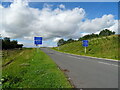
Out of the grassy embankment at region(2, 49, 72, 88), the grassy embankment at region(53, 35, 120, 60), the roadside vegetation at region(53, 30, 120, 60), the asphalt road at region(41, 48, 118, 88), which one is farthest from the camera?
the roadside vegetation at region(53, 30, 120, 60)

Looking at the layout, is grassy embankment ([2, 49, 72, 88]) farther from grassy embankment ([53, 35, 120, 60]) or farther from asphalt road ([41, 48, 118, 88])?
grassy embankment ([53, 35, 120, 60])

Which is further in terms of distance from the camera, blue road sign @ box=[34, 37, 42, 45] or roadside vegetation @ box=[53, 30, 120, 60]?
blue road sign @ box=[34, 37, 42, 45]

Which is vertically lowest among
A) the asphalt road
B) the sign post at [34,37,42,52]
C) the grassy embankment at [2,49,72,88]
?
the asphalt road

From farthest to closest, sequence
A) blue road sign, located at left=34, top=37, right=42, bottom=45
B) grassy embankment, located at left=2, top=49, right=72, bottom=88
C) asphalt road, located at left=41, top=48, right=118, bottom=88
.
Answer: blue road sign, located at left=34, top=37, right=42, bottom=45, asphalt road, located at left=41, top=48, right=118, bottom=88, grassy embankment, located at left=2, top=49, right=72, bottom=88

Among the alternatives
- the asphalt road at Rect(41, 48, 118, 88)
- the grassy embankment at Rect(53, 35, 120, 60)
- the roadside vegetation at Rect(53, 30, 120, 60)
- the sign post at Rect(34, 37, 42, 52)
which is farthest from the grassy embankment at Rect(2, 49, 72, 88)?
the sign post at Rect(34, 37, 42, 52)

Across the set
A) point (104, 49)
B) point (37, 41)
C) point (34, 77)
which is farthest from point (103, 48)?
point (34, 77)

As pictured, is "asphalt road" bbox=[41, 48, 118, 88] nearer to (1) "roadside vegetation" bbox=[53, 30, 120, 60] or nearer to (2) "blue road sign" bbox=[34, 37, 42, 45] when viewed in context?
(1) "roadside vegetation" bbox=[53, 30, 120, 60]

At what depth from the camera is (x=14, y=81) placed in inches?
240

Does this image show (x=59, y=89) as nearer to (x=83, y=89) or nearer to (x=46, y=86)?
(x=46, y=86)

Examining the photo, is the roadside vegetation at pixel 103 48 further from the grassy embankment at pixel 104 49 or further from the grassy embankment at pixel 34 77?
the grassy embankment at pixel 34 77

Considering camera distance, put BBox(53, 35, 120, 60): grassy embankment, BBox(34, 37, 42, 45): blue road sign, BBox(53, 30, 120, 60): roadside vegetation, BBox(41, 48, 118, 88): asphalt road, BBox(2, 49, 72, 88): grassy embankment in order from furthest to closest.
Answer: BBox(34, 37, 42, 45): blue road sign → BBox(53, 30, 120, 60): roadside vegetation → BBox(53, 35, 120, 60): grassy embankment → BBox(41, 48, 118, 88): asphalt road → BBox(2, 49, 72, 88): grassy embankment

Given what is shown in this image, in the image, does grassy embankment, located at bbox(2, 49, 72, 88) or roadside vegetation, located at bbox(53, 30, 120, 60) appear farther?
roadside vegetation, located at bbox(53, 30, 120, 60)

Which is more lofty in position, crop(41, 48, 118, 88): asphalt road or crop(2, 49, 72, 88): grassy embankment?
crop(2, 49, 72, 88): grassy embankment

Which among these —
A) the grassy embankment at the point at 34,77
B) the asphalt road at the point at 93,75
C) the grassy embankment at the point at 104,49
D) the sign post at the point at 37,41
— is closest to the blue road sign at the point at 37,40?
the sign post at the point at 37,41
